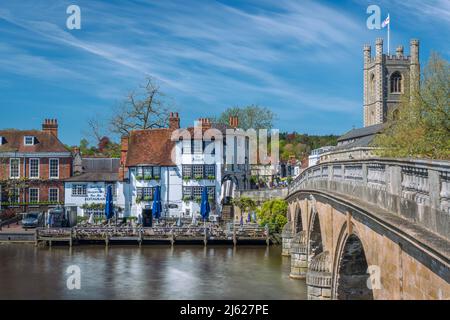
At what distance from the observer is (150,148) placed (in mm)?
56156

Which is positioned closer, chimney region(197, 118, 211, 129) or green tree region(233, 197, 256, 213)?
green tree region(233, 197, 256, 213)

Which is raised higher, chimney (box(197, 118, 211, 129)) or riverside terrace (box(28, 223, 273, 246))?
chimney (box(197, 118, 211, 129))

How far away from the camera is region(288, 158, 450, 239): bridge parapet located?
29.1ft

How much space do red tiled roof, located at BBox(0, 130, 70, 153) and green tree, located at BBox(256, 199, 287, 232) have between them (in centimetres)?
2447

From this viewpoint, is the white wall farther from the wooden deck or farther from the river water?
the river water

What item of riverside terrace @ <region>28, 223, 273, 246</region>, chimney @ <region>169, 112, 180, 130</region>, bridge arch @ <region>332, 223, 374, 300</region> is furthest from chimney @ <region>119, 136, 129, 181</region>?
bridge arch @ <region>332, 223, 374, 300</region>

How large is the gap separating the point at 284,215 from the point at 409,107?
71.3 ft

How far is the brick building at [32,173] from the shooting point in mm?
57656

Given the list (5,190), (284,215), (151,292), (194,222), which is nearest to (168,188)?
(194,222)

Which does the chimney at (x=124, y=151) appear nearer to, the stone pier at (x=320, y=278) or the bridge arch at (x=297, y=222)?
the bridge arch at (x=297, y=222)

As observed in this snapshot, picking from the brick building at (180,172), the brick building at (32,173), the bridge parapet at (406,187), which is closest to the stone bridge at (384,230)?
the bridge parapet at (406,187)

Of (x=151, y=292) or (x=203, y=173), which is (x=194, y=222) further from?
(x=151, y=292)

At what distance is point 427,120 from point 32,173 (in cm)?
4593

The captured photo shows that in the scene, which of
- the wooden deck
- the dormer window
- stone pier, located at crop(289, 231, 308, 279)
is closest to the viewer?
stone pier, located at crop(289, 231, 308, 279)
